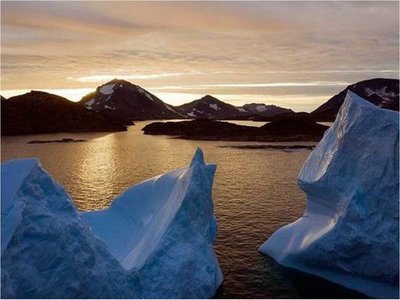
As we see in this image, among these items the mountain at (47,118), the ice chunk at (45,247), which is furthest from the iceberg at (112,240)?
the mountain at (47,118)

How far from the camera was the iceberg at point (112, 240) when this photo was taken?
1260 centimetres

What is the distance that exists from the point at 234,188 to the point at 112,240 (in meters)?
19.9

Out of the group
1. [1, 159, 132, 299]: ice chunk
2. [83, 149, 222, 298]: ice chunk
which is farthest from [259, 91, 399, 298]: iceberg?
[1, 159, 132, 299]: ice chunk

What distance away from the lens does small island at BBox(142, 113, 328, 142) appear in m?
88.3

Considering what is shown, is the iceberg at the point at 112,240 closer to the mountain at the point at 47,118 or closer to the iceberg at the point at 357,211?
the iceberg at the point at 357,211

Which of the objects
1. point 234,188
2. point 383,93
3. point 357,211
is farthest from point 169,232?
point 383,93

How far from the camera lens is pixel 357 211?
18.0m

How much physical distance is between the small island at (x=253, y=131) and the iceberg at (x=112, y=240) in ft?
217

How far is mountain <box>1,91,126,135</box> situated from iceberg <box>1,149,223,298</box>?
93.2 meters

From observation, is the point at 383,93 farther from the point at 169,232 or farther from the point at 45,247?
the point at 45,247

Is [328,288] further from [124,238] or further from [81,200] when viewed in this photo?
[81,200]

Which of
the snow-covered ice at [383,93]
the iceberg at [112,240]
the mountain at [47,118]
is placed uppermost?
the snow-covered ice at [383,93]

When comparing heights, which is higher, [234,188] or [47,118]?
[47,118]

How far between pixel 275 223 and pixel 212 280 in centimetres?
1032
